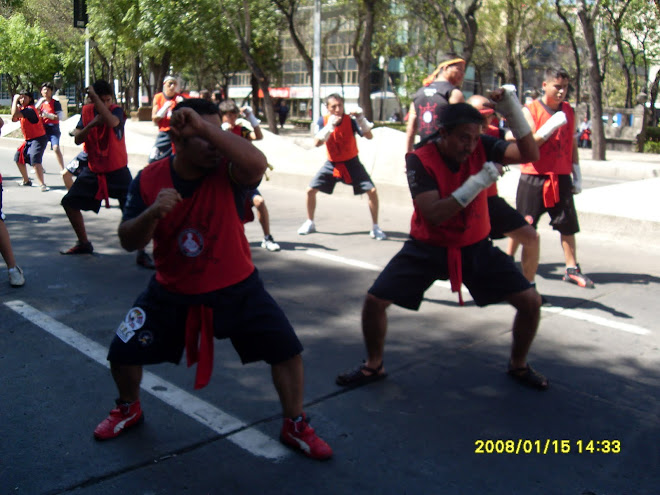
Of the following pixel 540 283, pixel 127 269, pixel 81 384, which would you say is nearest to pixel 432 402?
pixel 81 384

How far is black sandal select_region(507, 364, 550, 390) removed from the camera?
13.4ft

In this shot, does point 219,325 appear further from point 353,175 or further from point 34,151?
point 34,151

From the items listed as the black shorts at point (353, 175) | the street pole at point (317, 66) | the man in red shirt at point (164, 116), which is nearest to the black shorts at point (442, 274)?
the man in red shirt at point (164, 116)

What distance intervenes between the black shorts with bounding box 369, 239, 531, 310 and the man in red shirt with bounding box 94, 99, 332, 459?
936 millimetres

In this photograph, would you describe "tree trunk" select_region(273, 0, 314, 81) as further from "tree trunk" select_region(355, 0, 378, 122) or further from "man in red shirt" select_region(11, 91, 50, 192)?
"man in red shirt" select_region(11, 91, 50, 192)

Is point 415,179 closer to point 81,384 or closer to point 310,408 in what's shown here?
point 310,408

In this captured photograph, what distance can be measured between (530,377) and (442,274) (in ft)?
2.72

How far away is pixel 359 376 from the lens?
412 cm

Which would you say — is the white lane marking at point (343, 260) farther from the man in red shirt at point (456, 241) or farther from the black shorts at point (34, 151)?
the black shorts at point (34, 151)

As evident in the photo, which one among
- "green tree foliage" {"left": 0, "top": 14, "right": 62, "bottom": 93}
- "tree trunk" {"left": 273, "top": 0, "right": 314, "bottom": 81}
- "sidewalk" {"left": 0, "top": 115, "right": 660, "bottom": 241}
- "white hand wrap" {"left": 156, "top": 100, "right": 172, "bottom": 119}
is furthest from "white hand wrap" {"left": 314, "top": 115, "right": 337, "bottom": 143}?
"green tree foliage" {"left": 0, "top": 14, "right": 62, "bottom": 93}

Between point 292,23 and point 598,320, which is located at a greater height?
point 292,23

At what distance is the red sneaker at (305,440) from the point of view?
3234mm

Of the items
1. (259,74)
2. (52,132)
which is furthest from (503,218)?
(259,74)
